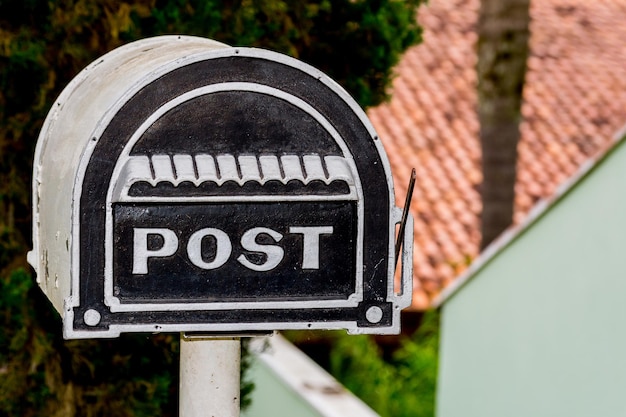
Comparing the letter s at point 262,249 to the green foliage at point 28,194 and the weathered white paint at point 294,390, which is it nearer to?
the green foliage at point 28,194

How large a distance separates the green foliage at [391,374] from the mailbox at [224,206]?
4128mm

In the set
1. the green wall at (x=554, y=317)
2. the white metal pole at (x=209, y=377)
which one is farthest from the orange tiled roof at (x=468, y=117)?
the white metal pole at (x=209, y=377)

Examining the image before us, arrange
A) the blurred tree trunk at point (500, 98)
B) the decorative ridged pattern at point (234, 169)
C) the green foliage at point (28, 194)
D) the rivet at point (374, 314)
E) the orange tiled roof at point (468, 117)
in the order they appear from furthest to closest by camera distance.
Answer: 1. the orange tiled roof at point (468, 117)
2. the blurred tree trunk at point (500, 98)
3. the green foliage at point (28, 194)
4. the rivet at point (374, 314)
5. the decorative ridged pattern at point (234, 169)

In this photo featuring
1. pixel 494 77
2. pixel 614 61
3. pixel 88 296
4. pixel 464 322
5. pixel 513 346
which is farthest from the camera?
pixel 614 61

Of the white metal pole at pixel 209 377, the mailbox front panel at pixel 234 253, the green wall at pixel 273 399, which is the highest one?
the mailbox front panel at pixel 234 253

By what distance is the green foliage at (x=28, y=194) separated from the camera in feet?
10.3

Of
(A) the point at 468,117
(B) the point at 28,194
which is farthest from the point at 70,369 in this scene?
(A) the point at 468,117

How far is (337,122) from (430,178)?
331 inches

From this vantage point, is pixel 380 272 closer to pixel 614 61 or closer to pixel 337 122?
pixel 337 122

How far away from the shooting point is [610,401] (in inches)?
123

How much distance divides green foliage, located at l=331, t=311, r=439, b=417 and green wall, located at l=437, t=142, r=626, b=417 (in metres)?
1.78

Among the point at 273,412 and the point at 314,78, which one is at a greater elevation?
the point at 314,78

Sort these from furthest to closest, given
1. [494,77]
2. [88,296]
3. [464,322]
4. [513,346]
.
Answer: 1. [494,77]
2. [464,322]
3. [513,346]
4. [88,296]

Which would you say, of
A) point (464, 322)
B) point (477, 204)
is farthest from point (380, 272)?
point (477, 204)
